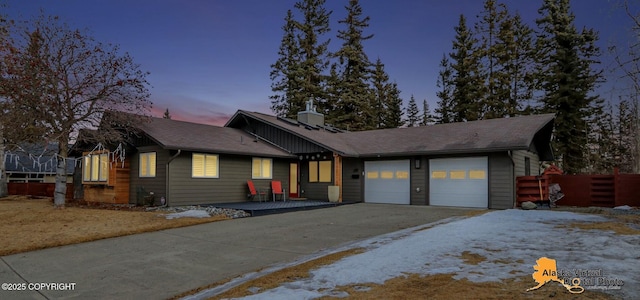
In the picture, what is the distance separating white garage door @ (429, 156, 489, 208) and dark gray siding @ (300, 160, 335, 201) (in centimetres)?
459

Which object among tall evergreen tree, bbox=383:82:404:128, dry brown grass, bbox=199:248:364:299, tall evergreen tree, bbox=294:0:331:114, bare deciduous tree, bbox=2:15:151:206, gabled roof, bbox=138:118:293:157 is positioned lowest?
dry brown grass, bbox=199:248:364:299

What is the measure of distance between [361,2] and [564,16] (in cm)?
1652

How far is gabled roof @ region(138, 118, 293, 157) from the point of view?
46.6 feet

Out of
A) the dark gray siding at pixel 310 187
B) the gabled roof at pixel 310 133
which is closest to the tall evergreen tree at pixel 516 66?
the gabled roof at pixel 310 133

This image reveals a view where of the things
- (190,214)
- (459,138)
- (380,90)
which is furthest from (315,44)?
(190,214)

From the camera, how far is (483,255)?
18.5 ft

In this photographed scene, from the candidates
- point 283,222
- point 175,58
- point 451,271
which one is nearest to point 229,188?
point 283,222

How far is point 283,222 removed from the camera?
11.0m

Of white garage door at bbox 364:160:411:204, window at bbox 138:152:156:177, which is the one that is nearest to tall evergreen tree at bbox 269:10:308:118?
white garage door at bbox 364:160:411:204

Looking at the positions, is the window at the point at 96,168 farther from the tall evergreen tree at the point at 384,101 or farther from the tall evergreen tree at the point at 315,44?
the tall evergreen tree at the point at 384,101

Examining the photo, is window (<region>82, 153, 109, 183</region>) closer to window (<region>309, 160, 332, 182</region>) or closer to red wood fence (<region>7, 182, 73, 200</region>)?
A: red wood fence (<region>7, 182, 73, 200</region>)

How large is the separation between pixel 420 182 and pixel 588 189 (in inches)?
254

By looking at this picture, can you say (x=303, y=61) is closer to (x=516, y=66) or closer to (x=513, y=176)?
(x=516, y=66)

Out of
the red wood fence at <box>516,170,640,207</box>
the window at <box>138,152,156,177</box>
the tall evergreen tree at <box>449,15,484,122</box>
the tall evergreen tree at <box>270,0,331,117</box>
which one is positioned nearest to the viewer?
the red wood fence at <box>516,170,640,207</box>
